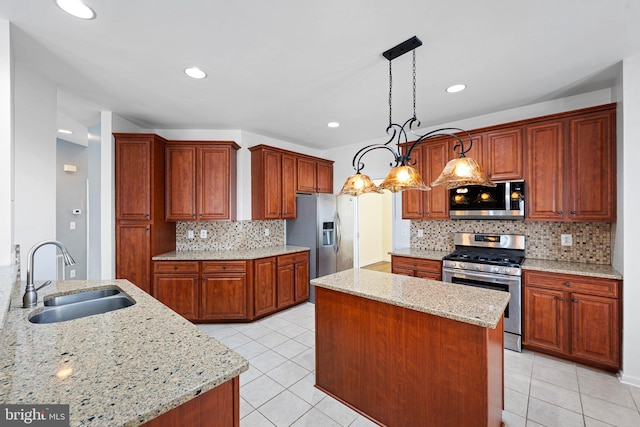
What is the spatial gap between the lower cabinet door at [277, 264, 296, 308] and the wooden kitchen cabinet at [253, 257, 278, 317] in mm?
84

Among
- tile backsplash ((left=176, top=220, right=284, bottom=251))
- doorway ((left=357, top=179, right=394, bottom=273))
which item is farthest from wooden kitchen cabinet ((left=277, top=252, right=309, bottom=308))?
doorway ((left=357, top=179, right=394, bottom=273))

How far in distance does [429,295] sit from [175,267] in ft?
10.0

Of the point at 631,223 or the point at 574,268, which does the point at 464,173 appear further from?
the point at 574,268

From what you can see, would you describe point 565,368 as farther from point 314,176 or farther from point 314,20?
point 314,176

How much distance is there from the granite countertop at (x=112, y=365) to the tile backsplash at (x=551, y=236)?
11.4 ft

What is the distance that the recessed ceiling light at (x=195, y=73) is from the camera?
7.90 ft

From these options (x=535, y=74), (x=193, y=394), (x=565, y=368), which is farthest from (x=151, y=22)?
(x=565, y=368)

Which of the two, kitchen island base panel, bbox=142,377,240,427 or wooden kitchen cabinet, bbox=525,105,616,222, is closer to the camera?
kitchen island base panel, bbox=142,377,240,427

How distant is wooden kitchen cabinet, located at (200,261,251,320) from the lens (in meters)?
3.58

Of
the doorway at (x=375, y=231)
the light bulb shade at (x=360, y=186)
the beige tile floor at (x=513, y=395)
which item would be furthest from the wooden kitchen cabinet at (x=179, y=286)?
the doorway at (x=375, y=231)

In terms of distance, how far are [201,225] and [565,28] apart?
4319 mm

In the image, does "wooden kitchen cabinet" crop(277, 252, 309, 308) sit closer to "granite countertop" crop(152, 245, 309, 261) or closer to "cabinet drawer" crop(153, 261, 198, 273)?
"granite countertop" crop(152, 245, 309, 261)

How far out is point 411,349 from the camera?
5.67 ft

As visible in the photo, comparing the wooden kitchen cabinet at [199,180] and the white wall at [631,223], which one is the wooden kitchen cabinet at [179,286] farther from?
the white wall at [631,223]
